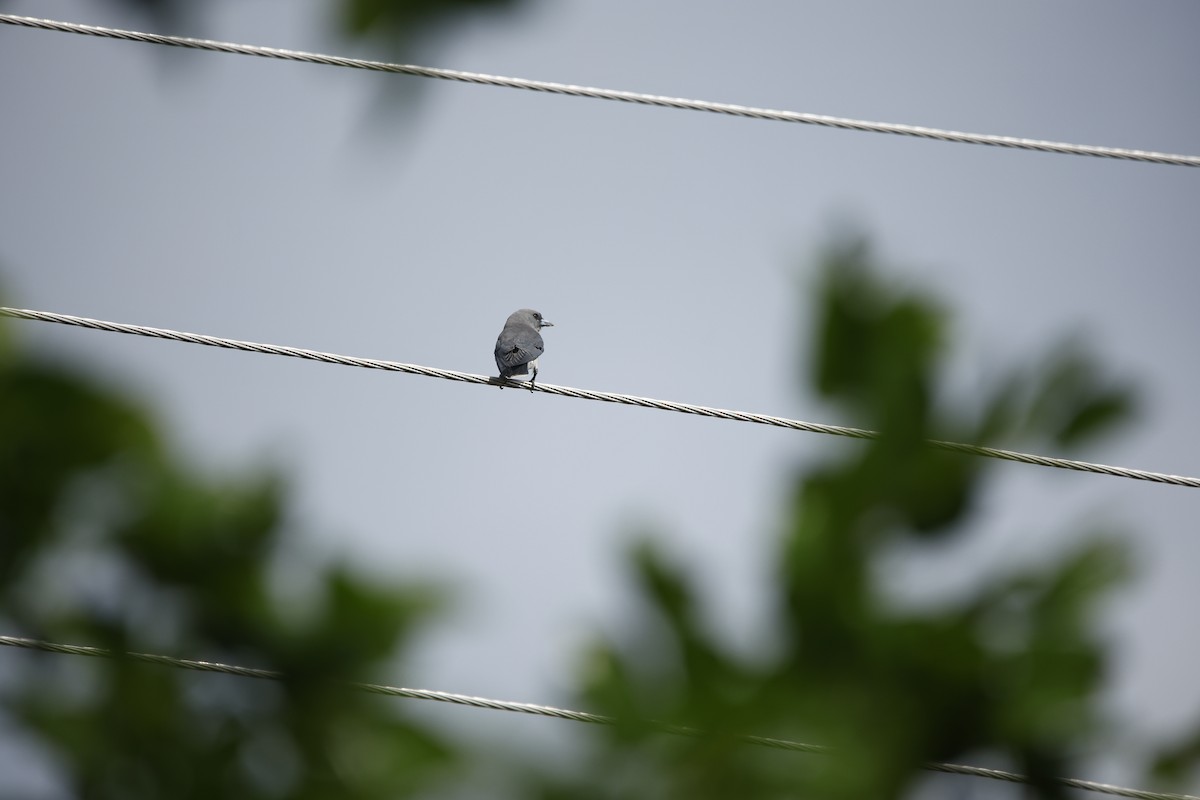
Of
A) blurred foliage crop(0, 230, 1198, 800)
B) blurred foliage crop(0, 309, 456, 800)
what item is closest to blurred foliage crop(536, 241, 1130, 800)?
blurred foliage crop(0, 230, 1198, 800)

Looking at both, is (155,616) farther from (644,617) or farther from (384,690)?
(644,617)

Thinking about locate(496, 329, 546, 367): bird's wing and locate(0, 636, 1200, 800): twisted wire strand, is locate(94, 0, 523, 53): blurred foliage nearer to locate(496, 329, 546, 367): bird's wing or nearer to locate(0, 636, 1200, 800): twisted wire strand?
locate(0, 636, 1200, 800): twisted wire strand

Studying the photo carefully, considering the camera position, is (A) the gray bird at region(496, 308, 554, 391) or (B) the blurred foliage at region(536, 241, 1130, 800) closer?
(B) the blurred foliage at region(536, 241, 1130, 800)

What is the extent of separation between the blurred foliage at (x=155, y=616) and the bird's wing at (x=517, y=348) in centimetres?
824

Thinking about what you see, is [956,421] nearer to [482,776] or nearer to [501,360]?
[482,776]

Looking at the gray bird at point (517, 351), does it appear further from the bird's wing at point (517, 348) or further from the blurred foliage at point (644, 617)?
the blurred foliage at point (644, 617)

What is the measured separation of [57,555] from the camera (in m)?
0.97

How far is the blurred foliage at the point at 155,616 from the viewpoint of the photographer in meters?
0.94

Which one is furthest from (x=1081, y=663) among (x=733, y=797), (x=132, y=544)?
(x=132, y=544)

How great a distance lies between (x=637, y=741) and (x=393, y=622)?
238mm

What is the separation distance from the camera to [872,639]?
3.14ft

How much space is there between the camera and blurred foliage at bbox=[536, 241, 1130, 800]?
2.94 ft

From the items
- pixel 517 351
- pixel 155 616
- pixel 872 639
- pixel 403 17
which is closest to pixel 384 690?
pixel 155 616

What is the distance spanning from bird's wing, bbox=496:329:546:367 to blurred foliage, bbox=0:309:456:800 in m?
8.24
